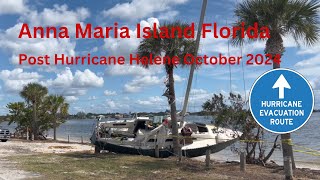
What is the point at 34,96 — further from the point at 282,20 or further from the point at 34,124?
the point at 282,20

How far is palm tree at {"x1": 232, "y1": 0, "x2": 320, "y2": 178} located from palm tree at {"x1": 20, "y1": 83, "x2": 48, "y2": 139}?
36.4 m

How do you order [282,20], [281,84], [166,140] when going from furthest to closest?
[166,140] → [282,20] → [281,84]

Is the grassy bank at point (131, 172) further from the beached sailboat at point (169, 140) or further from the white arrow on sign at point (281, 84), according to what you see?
the white arrow on sign at point (281, 84)

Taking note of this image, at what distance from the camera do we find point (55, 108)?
46.6m

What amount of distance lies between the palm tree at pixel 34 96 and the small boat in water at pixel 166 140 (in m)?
20.4

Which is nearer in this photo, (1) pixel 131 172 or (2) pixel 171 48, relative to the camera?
(1) pixel 131 172

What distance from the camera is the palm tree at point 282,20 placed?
12023 mm

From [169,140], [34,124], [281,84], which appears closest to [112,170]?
[169,140]

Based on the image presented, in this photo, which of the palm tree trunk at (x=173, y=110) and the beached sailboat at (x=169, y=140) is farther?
the beached sailboat at (x=169, y=140)

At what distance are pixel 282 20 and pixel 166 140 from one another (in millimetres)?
12213

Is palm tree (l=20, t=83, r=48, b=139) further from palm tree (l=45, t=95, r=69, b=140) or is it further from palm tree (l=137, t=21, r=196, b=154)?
palm tree (l=137, t=21, r=196, b=154)

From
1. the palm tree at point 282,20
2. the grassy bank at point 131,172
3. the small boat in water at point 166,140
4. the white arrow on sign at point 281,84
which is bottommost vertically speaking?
the grassy bank at point 131,172

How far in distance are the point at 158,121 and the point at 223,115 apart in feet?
21.8

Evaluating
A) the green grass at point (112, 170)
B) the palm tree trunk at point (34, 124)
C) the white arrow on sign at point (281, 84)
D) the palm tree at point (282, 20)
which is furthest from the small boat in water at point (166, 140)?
the palm tree trunk at point (34, 124)
